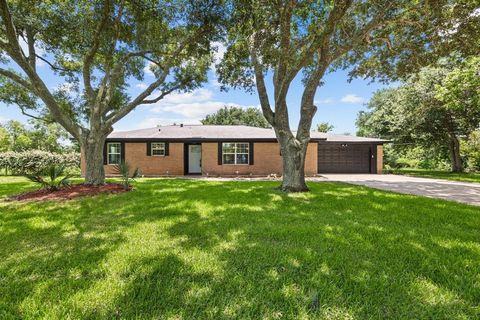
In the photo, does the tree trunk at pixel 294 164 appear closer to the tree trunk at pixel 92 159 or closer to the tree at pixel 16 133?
the tree trunk at pixel 92 159

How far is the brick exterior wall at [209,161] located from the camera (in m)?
15.2

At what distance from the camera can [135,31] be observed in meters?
8.73

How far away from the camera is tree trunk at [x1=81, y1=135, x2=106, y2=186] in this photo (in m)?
8.77

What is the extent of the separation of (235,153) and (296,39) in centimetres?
808

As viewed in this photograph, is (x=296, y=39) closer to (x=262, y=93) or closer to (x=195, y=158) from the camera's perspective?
(x=262, y=93)

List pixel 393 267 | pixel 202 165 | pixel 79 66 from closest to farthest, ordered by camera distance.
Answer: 1. pixel 393 267
2. pixel 79 66
3. pixel 202 165

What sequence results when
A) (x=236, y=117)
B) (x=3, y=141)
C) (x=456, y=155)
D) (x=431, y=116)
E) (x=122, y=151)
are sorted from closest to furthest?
(x=122, y=151), (x=431, y=116), (x=456, y=155), (x=3, y=141), (x=236, y=117)

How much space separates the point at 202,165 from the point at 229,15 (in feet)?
30.8

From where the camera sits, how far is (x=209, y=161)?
1516 centimetres

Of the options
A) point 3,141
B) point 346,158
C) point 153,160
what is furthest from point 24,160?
point 346,158

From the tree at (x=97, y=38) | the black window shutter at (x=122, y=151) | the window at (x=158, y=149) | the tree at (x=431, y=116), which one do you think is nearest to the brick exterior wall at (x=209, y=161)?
the black window shutter at (x=122, y=151)

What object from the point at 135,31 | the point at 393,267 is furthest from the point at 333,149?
the point at 393,267

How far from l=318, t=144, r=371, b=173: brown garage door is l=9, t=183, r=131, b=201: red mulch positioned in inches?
555

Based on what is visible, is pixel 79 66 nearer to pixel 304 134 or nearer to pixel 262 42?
pixel 262 42
